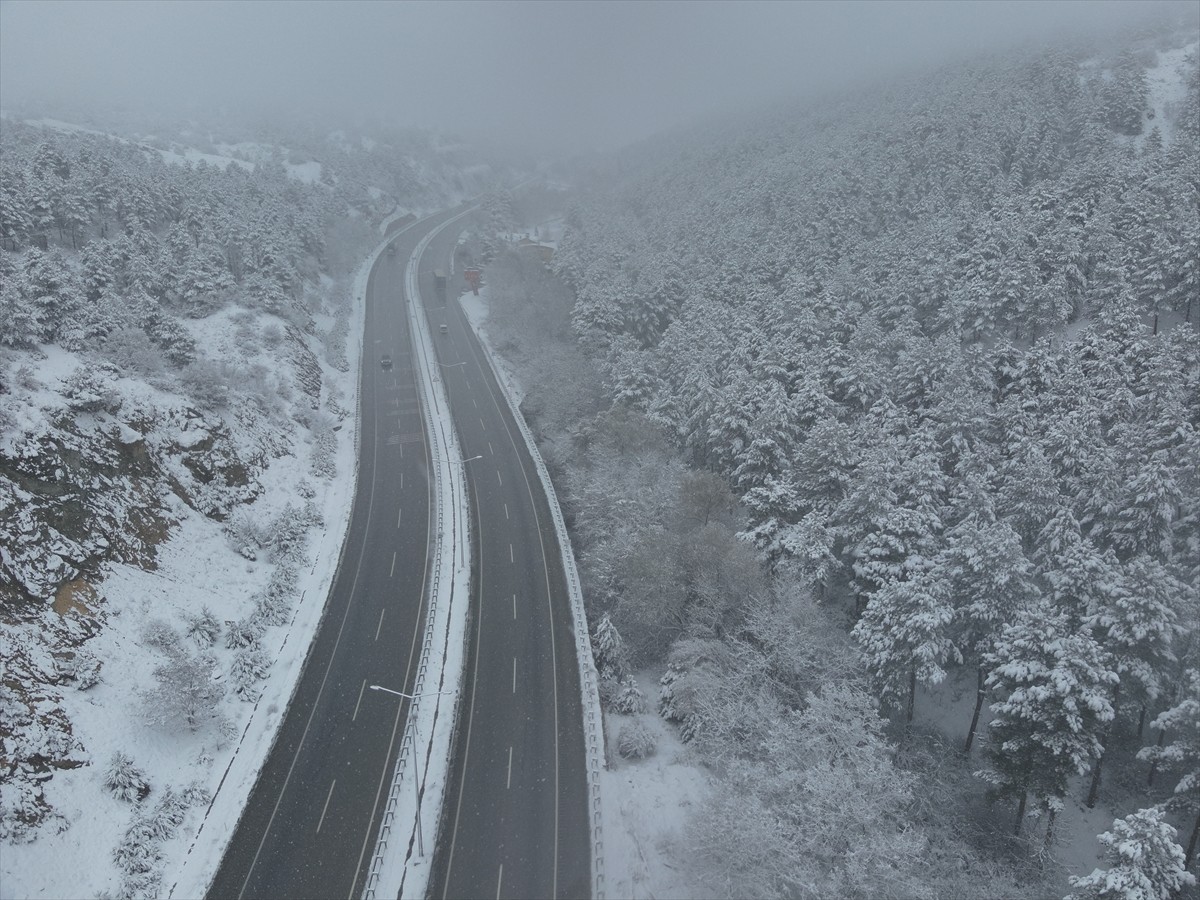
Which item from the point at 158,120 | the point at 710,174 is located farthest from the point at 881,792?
the point at 158,120

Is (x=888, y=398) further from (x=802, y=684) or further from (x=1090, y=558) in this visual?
(x=802, y=684)

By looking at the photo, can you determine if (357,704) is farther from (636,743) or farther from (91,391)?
(91,391)

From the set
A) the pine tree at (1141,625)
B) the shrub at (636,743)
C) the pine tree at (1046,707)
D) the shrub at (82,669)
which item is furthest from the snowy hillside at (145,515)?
the pine tree at (1141,625)

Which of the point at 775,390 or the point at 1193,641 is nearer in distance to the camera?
the point at 1193,641

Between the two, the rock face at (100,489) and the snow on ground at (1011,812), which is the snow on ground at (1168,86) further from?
the rock face at (100,489)

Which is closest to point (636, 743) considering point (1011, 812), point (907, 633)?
point (907, 633)

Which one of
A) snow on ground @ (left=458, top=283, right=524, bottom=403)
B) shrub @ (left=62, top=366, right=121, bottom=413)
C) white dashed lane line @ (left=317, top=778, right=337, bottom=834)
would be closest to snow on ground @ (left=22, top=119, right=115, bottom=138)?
snow on ground @ (left=458, top=283, right=524, bottom=403)
